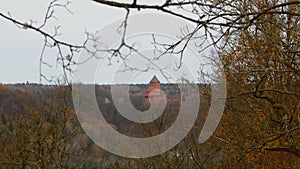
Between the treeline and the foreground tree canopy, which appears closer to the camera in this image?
the foreground tree canopy

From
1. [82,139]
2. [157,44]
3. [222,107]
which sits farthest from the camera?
[82,139]

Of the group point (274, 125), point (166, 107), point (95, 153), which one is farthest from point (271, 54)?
point (95, 153)

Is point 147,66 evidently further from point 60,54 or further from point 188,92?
point 188,92

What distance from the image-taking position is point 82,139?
16.8 metres

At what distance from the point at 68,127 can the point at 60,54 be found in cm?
1186

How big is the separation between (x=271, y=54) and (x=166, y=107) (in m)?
5.51

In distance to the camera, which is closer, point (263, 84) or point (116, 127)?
point (263, 84)

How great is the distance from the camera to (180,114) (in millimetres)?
12578

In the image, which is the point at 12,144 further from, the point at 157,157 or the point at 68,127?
the point at 157,157

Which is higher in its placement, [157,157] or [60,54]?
[60,54]

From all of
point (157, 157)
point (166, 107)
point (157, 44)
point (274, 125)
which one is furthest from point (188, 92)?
point (157, 44)

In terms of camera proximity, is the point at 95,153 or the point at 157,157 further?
the point at 95,153

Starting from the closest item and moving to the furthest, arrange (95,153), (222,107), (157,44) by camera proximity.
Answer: (157,44) → (222,107) → (95,153)

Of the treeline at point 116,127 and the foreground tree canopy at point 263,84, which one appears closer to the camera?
the foreground tree canopy at point 263,84
